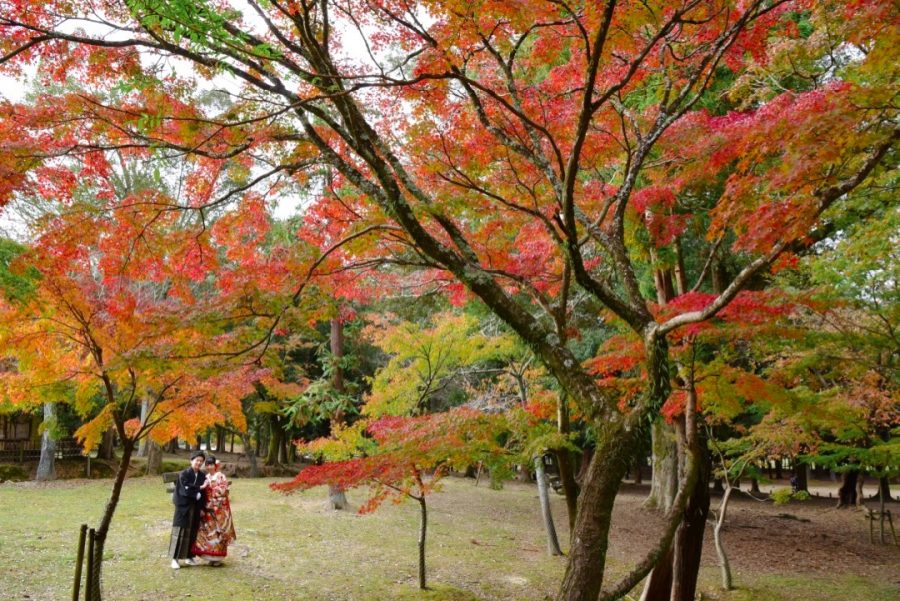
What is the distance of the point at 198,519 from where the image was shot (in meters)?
7.81

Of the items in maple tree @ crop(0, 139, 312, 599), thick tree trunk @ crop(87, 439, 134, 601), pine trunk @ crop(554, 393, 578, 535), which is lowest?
thick tree trunk @ crop(87, 439, 134, 601)

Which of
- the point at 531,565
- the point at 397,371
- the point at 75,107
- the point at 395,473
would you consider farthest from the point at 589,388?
the point at 397,371

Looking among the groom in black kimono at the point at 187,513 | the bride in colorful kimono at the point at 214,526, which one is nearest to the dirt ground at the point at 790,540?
the bride in colorful kimono at the point at 214,526

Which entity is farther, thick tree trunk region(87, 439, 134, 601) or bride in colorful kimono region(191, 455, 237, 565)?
bride in colorful kimono region(191, 455, 237, 565)

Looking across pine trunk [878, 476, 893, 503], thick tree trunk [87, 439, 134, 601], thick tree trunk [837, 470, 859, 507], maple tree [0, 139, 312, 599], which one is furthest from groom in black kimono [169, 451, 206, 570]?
thick tree trunk [837, 470, 859, 507]

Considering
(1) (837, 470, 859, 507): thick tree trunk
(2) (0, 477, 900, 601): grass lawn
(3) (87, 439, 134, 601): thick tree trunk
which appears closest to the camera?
(3) (87, 439, 134, 601): thick tree trunk

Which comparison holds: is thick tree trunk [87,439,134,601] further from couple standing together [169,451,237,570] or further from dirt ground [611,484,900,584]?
dirt ground [611,484,900,584]

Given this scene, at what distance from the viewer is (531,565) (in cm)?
893

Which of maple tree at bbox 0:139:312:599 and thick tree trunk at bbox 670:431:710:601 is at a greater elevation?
maple tree at bbox 0:139:312:599

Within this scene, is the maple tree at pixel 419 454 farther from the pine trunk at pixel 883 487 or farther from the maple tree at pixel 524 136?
the pine trunk at pixel 883 487

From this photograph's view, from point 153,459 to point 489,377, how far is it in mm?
11387

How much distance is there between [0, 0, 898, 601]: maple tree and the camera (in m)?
3.83

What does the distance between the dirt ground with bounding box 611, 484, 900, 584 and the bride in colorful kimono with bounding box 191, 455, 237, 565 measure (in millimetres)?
6253

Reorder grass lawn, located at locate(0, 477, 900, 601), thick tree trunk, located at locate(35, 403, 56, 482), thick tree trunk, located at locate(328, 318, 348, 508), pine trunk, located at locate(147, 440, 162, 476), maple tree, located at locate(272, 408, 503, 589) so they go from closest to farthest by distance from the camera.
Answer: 1. maple tree, located at locate(272, 408, 503, 589)
2. grass lawn, located at locate(0, 477, 900, 601)
3. thick tree trunk, located at locate(328, 318, 348, 508)
4. thick tree trunk, located at locate(35, 403, 56, 482)
5. pine trunk, located at locate(147, 440, 162, 476)
